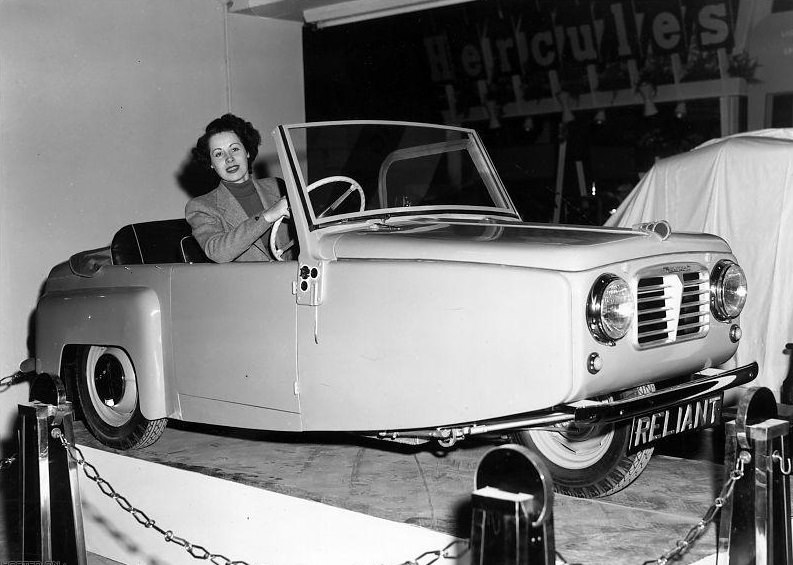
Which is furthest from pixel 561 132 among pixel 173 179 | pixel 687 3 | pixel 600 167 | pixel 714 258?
pixel 714 258

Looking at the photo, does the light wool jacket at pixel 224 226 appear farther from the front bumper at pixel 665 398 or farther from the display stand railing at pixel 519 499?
the front bumper at pixel 665 398

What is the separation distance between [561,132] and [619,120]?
59cm

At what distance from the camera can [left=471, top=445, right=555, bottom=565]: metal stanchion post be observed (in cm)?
204

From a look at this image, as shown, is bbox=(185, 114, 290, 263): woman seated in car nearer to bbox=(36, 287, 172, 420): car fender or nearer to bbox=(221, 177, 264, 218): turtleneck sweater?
bbox=(221, 177, 264, 218): turtleneck sweater

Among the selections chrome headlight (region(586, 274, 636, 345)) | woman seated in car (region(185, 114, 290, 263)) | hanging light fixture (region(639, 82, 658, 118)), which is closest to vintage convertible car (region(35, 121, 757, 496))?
chrome headlight (region(586, 274, 636, 345))

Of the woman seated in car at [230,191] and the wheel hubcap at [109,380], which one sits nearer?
the woman seated in car at [230,191]

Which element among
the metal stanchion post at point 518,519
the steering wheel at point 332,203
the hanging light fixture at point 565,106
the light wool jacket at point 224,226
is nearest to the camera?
the metal stanchion post at point 518,519

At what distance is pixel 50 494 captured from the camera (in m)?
3.07

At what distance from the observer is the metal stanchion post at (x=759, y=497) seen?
249 cm

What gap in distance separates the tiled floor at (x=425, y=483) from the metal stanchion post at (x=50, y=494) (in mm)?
792

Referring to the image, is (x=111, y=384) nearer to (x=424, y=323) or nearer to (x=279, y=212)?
(x=279, y=212)

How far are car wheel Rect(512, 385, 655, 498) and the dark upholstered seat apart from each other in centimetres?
212

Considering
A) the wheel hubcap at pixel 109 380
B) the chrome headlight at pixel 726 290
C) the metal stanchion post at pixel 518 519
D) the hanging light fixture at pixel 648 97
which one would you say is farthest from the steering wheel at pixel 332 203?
the hanging light fixture at pixel 648 97

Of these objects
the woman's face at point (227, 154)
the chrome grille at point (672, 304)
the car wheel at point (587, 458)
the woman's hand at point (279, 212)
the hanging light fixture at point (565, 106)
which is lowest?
the car wheel at point (587, 458)
